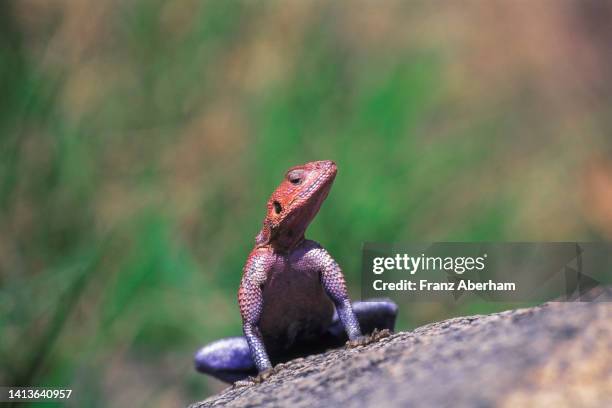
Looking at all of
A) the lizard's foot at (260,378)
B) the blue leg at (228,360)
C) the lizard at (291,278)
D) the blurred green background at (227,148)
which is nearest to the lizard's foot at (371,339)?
the lizard at (291,278)

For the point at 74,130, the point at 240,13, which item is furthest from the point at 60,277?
the point at 240,13

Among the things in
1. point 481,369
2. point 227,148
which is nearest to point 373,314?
point 481,369

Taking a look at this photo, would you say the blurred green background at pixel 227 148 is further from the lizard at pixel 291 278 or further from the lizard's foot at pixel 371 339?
the lizard's foot at pixel 371 339

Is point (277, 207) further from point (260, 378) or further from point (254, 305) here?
point (260, 378)

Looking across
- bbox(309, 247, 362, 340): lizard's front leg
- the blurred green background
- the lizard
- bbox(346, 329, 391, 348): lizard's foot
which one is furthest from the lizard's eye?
the blurred green background

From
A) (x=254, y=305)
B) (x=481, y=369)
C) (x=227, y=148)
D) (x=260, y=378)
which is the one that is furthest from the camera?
(x=227, y=148)

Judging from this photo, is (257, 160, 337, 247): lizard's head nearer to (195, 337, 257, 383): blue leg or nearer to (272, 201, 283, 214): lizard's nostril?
(272, 201, 283, 214): lizard's nostril
